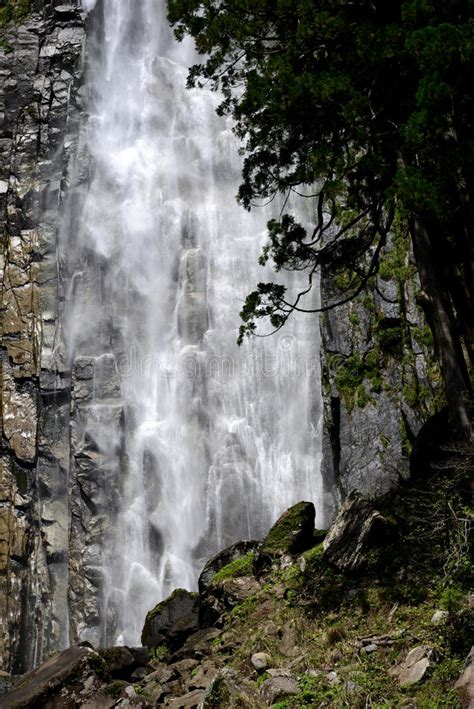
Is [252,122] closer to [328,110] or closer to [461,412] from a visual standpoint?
[328,110]

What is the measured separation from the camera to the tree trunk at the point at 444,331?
7922 mm

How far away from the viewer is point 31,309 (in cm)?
2588

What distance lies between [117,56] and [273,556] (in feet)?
79.6

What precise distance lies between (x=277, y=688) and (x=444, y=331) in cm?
414

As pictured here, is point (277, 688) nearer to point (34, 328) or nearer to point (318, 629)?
point (318, 629)

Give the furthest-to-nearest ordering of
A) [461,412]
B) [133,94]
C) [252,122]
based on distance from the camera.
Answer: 1. [133,94]
2. [252,122]
3. [461,412]

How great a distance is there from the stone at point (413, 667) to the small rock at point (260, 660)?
1.74 m

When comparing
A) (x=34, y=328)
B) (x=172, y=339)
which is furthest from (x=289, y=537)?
(x=34, y=328)

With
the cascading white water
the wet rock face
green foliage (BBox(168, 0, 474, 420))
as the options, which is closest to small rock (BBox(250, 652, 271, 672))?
green foliage (BBox(168, 0, 474, 420))

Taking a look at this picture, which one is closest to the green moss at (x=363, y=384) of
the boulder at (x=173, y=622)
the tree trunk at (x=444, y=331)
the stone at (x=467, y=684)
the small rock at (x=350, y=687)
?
the boulder at (x=173, y=622)

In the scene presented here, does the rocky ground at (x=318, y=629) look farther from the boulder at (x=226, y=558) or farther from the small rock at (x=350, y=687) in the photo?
the boulder at (x=226, y=558)

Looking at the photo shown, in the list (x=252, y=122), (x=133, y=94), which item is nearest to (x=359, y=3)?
(x=252, y=122)

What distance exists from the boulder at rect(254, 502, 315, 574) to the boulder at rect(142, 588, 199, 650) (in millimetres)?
1209

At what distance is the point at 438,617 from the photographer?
23.0 ft
